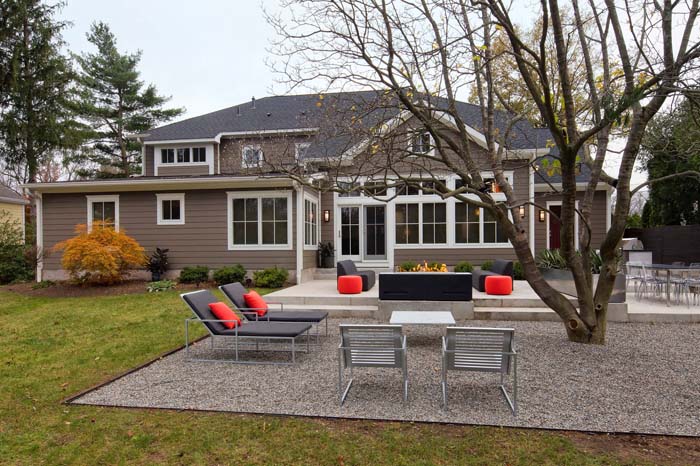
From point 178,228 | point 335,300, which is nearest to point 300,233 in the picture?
point 335,300

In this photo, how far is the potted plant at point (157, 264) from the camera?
13617 millimetres

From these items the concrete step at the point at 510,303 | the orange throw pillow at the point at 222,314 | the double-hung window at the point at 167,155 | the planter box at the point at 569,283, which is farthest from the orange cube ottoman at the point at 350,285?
the double-hung window at the point at 167,155

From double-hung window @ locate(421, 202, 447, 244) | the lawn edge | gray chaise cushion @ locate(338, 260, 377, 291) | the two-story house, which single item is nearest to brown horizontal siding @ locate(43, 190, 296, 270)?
the two-story house

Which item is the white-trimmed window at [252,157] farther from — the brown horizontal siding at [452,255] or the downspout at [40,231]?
the downspout at [40,231]

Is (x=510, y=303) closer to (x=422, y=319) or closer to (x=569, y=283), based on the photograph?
(x=569, y=283)

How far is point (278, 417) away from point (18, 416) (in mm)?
2268

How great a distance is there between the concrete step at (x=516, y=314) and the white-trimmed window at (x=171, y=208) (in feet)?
30.8

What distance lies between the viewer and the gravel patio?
3.97m

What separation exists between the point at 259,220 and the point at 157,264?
3258mm

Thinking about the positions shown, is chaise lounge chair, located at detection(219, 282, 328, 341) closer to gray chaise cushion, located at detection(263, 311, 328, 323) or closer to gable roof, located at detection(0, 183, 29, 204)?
gray chaise cushion, located at detection(263, 311, 328, 323)

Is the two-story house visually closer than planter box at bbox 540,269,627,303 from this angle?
No

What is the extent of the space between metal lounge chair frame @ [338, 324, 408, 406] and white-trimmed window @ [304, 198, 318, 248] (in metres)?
9.04

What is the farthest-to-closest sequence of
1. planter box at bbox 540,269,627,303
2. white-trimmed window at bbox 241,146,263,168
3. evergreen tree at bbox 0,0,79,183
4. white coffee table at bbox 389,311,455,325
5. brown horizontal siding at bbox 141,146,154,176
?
1. brown horizontal siding at bbox 141,146,154,176
2. evergreen tree at bbox 0,0,79,183
3. planter box at bbox 540,269,627,303
4. white-trimmed window at bbox 241,146,263,168
5. white coffee table at bbox 389,311,455,325

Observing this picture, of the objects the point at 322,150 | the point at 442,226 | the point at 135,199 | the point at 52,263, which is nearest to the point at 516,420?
the point at 442,226
